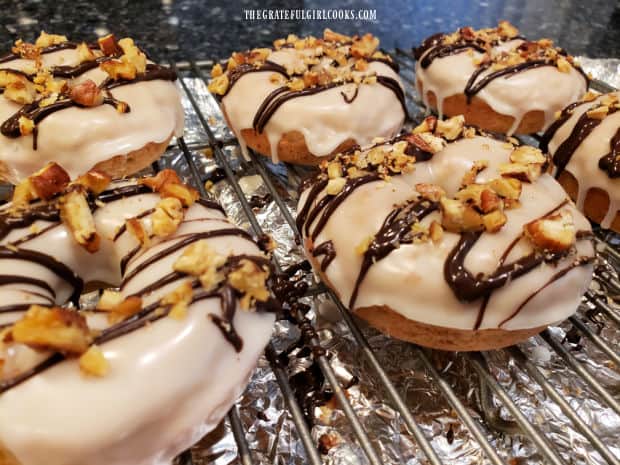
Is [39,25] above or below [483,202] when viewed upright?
below

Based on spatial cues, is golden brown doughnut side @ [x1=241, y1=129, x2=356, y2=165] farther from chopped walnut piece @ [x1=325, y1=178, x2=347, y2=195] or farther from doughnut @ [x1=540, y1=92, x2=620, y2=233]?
doughnut @ [x1=540, y1=92, x2=620, y2=233]

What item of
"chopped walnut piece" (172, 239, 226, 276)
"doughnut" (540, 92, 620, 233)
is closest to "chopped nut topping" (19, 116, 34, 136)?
"chopped walnut piece" (172, 239, 226, 276)

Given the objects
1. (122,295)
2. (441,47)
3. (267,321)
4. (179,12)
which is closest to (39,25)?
(179,12)

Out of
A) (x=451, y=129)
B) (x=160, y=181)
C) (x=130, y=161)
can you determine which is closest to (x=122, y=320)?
(x=160, y=181)

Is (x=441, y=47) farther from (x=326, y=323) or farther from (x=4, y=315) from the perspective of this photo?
(x=4, y=315)

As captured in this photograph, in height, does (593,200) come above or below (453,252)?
below

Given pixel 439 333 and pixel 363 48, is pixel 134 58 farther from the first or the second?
pixel 439 333
